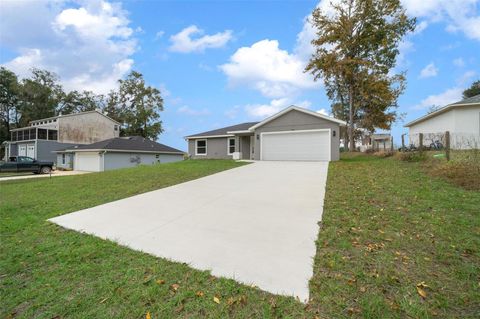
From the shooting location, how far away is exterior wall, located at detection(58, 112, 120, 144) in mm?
31872

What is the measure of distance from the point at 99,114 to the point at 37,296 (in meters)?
37.8

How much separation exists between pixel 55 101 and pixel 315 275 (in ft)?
167

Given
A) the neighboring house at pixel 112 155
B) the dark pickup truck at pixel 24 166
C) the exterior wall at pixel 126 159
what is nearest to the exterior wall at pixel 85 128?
the neighboring house at pixel 112 155

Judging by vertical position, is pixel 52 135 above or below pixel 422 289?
above

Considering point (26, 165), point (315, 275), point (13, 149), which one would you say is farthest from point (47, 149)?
point (315, 275)

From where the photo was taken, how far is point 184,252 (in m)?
3.63

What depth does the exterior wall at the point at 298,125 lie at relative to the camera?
15078mm

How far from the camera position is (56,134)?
31.5 meters

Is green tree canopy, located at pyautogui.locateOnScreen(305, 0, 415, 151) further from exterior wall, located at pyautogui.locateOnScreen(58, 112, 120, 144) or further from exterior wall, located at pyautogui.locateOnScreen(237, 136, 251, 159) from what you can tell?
exterior wall, located at pyautogui.locateOnScreen(58, 112, 120, 144)

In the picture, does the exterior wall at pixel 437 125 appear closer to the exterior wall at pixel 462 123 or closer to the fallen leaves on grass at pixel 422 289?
the exterior wall at pixel 462 123

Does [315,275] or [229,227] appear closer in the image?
[315,275]

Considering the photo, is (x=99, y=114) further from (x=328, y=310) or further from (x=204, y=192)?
(x=328, y=310)

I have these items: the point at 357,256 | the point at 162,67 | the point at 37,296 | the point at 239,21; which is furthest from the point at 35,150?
the point at 357,256

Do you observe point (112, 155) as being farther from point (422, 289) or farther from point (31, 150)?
point (422, 289)
